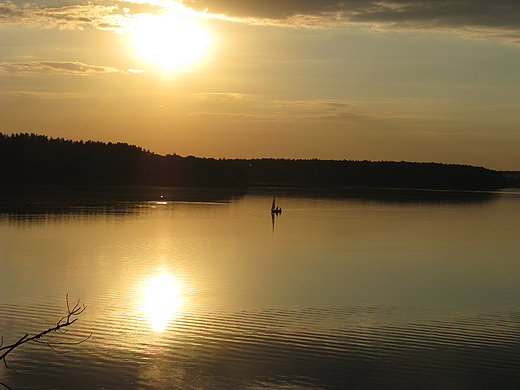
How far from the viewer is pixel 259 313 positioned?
11234 mm

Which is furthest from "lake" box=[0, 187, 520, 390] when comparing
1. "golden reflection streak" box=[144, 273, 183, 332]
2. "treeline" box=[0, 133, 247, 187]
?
"treeline" box=[0, 133, 247, 187]

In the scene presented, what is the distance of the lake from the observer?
25.5 ft

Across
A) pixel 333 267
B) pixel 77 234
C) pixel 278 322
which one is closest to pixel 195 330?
pixel 278 322

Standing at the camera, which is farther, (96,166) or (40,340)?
(96,166)

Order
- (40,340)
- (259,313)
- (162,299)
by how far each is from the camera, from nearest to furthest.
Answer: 1. (40,340)
2. (259,313)
3. (162,299)

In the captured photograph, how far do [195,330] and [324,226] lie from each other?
78.0 feet

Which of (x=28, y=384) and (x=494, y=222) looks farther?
(x=494, y=222)

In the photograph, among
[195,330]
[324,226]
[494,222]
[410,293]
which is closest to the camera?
[195,330]

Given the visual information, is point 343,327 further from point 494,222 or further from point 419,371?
point 494,222

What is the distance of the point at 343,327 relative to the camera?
33.5 ft

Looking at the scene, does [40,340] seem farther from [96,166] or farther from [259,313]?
[96,166]

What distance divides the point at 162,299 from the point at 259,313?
2.30 metres

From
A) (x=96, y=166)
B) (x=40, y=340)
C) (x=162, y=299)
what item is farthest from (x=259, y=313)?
(x=96, y=166)

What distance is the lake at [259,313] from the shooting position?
7.78m
